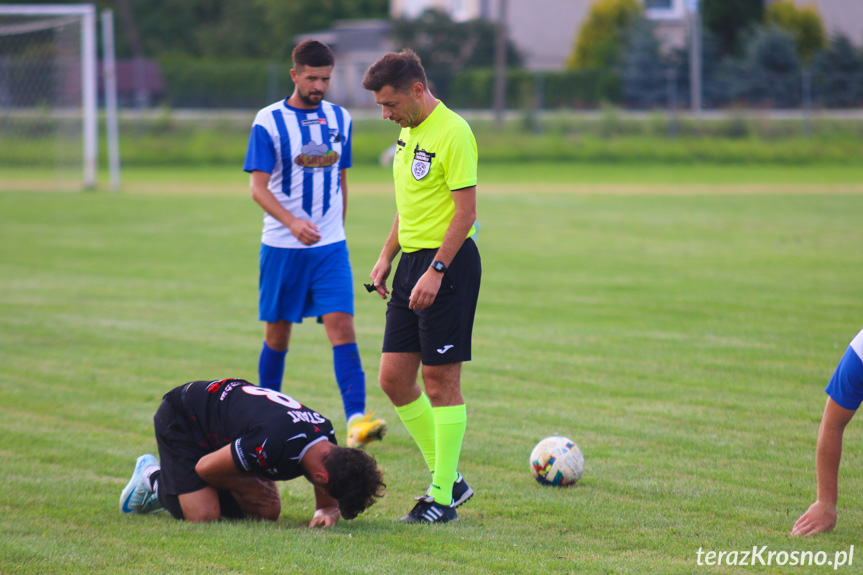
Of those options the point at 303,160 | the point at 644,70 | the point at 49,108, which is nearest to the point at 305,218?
the point at 303,160

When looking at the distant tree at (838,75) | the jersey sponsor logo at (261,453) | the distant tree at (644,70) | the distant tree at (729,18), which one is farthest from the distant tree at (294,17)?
the jersey sponsor logo at (261,453)

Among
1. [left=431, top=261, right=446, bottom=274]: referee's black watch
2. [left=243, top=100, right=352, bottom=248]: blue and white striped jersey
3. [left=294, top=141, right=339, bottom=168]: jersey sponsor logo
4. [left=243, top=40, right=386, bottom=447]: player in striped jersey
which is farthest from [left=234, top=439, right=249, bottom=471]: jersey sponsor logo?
[left=294, top=141, right=339, bottom=168]: jersey sponsor logo

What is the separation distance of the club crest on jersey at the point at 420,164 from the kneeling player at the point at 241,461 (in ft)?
3.74

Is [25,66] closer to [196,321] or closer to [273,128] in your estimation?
[196,321]

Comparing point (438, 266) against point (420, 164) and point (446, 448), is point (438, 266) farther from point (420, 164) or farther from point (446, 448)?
point (446, 448)

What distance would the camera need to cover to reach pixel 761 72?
115 feet

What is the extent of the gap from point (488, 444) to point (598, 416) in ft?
2.91

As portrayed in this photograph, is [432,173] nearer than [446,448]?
Yes

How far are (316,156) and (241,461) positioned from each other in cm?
229

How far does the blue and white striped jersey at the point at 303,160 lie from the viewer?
5.40 metres

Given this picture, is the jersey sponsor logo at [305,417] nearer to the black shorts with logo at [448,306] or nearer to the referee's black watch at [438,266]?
the black shorts with logo at [448,306]

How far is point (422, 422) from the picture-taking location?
4.46 meters

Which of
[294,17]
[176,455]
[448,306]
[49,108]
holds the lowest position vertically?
[176,455]

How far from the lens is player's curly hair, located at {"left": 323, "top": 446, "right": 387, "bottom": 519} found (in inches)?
148
